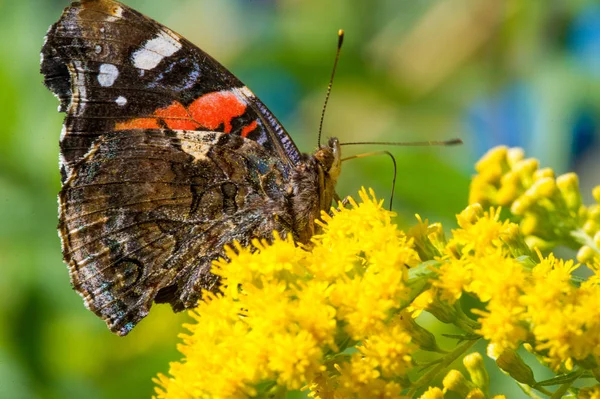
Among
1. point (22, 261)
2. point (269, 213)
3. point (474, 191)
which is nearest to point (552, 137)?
point (474, 191)

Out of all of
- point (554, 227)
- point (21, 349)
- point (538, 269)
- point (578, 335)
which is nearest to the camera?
point (578, 335)

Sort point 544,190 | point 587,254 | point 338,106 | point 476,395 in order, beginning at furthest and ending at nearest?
1. point 338,106
2. point 544,190
3. point 587,254
4. point 476,395

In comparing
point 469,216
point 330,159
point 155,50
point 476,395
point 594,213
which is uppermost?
point 155,50

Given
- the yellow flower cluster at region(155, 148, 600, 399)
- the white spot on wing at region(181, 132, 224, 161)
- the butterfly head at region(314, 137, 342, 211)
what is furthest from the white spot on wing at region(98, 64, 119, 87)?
the yellow flower cluster at region(155, 148, 600, 399)

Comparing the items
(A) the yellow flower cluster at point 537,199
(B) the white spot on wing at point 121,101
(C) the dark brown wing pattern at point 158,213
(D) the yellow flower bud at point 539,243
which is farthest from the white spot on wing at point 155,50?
(D) the yellow flower bud at point 539,243

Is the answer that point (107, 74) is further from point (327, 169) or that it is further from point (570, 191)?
point (570, 191)

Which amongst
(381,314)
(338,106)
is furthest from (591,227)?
(338,106)

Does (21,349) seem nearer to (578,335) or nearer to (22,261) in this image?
(22,261)

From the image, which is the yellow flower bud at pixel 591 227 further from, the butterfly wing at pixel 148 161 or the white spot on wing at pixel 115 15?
the white spot on wing at pixel 115 15
